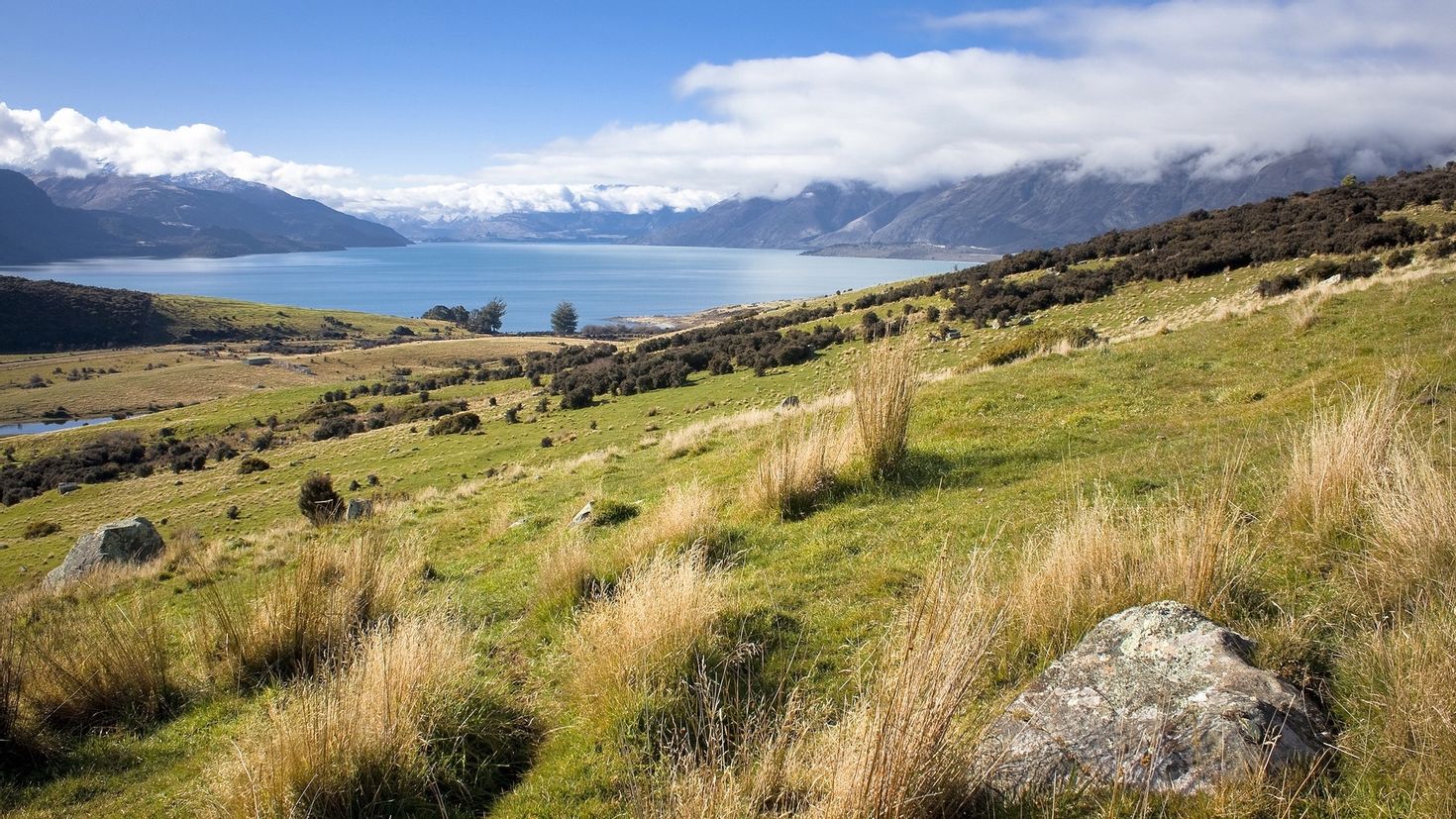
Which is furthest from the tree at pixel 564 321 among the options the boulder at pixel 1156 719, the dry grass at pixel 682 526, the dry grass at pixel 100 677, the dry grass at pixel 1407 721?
the dry grass at pixel 1407 721

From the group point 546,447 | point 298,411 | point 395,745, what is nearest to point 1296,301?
point 395,745

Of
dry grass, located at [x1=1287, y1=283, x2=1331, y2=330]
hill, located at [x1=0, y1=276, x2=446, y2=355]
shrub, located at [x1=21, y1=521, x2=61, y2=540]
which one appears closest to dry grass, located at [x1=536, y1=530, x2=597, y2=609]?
dry grass, located at [x1=1287, y1=283, x2=1331, y2=330]

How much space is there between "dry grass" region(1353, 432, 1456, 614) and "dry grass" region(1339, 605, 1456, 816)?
0.58 metres

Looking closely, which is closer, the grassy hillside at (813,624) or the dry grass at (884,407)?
the grassy hillside at (813,624)

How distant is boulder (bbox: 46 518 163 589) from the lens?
14.6 m

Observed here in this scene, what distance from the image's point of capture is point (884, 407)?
8.43 meters

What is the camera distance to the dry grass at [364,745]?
3.55 meters

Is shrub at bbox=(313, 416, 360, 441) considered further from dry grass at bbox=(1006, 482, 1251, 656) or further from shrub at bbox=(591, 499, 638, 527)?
dry grass at bbox=(1006, 482, 1251, 656)

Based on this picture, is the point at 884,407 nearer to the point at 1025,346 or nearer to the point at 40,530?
the point at 1025,346

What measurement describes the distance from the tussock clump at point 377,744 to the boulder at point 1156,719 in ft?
9.69

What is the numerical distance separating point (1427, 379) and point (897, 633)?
26.8 ft

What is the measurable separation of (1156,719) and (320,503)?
654 inches

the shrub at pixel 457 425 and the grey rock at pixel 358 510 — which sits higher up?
the grey rock at pixel 358 510

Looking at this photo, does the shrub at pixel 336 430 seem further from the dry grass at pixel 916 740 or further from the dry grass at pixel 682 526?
the dry grass at pixel 916 740
